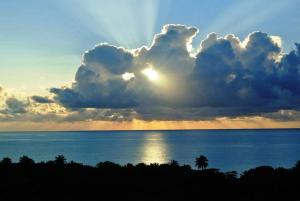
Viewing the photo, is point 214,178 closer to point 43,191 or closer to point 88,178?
point 88,178

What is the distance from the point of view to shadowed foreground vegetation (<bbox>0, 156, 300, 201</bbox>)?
7638 centimetres

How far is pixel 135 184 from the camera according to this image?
283 ft

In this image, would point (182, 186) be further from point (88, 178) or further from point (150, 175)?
point (88, 178)

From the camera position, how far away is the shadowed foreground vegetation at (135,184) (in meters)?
76.4

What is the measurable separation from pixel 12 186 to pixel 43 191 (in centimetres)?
566

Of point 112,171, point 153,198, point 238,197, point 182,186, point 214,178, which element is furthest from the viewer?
point 112,171

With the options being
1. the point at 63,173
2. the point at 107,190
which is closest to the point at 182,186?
the point at 107,190

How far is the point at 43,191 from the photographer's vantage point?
254 ft

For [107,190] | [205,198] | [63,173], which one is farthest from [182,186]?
[63,173]

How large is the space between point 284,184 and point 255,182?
19.7ft

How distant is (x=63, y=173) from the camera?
93938 millimetres

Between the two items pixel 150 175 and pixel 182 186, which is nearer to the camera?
pixel 182 186

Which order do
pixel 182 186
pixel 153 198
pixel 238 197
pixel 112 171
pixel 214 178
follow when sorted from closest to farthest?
pixel 153 198
pixel 238 197
pixel 182 186
pixel 214 178
pixel 112 171

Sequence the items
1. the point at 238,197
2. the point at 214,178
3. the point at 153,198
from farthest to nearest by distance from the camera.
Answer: the point at 214,178 → the point at 238,197 → the point at 153,198
